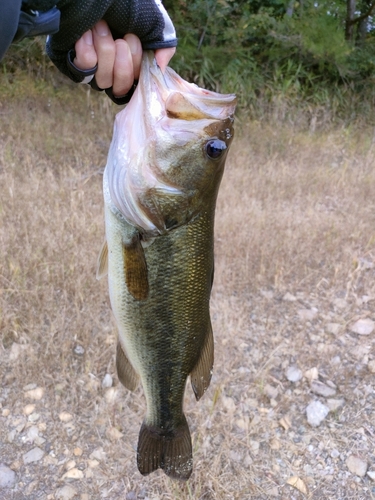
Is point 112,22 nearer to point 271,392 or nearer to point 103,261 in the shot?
point 103,261

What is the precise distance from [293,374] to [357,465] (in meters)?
→ 0.64

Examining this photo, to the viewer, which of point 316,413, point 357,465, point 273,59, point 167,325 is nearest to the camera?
point 167,325

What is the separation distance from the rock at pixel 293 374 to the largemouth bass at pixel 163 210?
1.43 meters

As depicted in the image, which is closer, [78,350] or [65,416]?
[65,416]

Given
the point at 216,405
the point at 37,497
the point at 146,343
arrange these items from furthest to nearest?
1. the point at 216,405
2. the point at 37,497
3. the point at 146,343

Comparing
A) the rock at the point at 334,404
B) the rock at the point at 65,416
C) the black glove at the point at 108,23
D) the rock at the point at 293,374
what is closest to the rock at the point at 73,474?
the rock at the point at 65,416

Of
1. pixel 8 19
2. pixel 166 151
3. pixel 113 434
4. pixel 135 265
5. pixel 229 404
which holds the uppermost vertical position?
pixel 8 19

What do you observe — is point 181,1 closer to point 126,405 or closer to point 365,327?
point 365,327

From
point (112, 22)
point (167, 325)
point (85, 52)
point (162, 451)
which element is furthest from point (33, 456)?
point (112, 22)

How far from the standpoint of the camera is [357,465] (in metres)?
2.36

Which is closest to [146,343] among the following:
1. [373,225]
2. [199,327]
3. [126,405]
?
[199,327]

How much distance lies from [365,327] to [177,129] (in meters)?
2.45

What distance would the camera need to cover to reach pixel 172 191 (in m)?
1.47

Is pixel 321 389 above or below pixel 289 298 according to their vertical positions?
above
